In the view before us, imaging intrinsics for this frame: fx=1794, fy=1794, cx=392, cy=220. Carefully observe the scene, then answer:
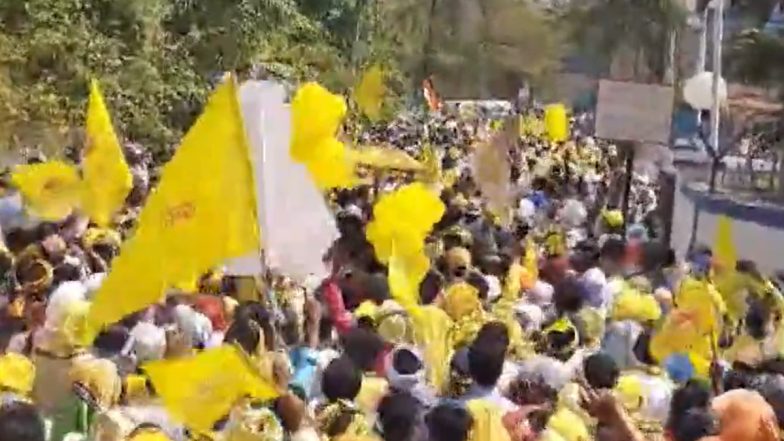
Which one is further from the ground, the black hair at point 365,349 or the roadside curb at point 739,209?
the black hair at point 365,349

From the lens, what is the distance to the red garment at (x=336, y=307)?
828cm

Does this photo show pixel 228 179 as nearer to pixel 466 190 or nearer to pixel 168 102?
pixel 466 190

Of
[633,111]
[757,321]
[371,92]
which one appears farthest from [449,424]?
[371,92]

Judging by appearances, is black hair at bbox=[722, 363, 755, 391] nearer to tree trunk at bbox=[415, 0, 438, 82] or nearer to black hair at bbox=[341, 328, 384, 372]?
black hair at bbox=[341, 328, 384, 372]

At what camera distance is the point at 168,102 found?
915 inches

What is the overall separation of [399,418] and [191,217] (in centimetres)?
98

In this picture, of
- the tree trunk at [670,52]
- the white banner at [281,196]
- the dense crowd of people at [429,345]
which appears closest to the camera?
the dense crowd of people at [429,345]

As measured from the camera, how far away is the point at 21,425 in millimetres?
5582

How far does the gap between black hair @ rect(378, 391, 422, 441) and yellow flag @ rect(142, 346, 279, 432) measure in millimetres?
620

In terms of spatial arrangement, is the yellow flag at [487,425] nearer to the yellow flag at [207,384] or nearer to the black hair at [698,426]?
the black hair at [698,426]

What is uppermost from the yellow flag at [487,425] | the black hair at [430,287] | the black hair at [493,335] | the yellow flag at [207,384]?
the yellow flag at [207,384]

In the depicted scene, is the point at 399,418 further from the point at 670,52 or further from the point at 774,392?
the point at 670,52

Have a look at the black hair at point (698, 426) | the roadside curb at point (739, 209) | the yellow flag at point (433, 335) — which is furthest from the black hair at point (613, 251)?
the roadside curb at point (739, 209)

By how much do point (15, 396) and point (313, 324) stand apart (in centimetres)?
220
